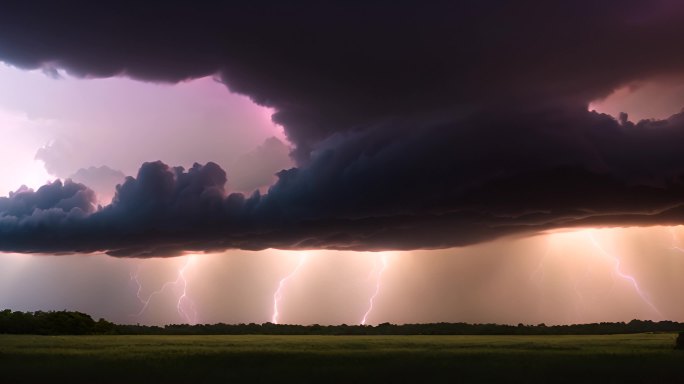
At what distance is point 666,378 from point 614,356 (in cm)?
1282

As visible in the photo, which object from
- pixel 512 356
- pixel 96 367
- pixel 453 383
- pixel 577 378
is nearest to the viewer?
pixel 453 383

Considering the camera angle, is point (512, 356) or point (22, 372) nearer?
point (22, 372)

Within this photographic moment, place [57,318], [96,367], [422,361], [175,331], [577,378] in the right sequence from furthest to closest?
[175,331] → [57,318] → [422,361] → [96,367] → [577,378]

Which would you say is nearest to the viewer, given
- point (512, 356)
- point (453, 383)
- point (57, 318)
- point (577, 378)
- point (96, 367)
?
point (453, 383)

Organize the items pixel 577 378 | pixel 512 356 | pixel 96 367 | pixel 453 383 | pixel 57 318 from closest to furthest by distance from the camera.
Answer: pixel 453 383, pixel 577 378, pixel 96 367, pixel 512 356, pixel 57 318

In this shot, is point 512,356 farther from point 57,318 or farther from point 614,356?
point 57,318

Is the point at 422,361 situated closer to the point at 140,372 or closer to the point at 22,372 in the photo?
the point at 140,372

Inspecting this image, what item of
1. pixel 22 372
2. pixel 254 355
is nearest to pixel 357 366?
pixel 254 355

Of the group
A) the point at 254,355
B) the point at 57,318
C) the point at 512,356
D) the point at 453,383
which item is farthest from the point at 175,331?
the point at 453,383

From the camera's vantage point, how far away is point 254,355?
169 ft

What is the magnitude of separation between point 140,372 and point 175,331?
96.9m

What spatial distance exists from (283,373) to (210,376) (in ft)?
13.5

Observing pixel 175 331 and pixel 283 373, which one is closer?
pixel 283 373

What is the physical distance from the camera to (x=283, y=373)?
39.4 metres
